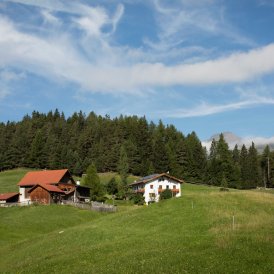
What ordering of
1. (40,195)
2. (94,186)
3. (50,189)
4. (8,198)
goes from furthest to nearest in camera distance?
(94,186), (8,198), (40,195), (50,189)

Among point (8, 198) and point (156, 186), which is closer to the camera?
point (8, 198)

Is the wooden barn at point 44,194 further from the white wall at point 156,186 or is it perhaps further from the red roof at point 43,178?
the white wall at point 156,186

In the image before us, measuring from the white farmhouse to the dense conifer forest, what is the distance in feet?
95.6

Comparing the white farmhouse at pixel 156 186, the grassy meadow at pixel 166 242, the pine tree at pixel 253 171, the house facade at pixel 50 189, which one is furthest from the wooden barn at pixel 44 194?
the pine tree at pixel 253 171

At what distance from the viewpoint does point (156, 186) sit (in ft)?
378

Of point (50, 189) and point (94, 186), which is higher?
point (94, 186)

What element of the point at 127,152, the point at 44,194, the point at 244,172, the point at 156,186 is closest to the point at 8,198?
the point at 44,194

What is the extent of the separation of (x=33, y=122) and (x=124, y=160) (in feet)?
177

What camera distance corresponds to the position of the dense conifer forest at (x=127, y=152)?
151 metres

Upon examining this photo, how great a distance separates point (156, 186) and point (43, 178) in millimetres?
30190

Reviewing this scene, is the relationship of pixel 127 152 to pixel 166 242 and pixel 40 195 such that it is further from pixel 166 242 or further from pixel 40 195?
pixel 166 242

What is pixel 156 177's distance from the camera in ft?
373

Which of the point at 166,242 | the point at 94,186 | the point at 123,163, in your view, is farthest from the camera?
the point at 123,163

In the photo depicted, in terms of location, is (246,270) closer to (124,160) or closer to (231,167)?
(124,160)
